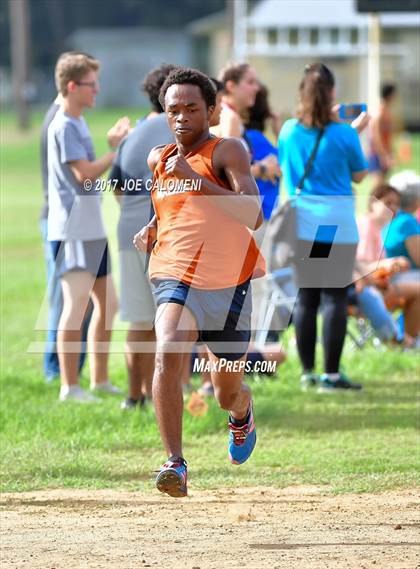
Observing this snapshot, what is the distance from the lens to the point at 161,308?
604cm

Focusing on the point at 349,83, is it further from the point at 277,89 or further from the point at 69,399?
the point at 69,399

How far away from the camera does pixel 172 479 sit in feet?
18.8

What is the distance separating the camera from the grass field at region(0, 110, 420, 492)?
23.7ft

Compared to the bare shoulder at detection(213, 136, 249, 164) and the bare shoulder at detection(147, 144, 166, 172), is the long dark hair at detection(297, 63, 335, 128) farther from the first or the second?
the bare shoulder at detection(213, 136, 249, 164)

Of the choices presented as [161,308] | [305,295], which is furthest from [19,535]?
[305,295]

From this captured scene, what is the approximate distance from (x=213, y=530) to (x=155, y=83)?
132 inches

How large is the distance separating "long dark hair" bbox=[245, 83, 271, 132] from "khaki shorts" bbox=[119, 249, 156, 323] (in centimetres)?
164

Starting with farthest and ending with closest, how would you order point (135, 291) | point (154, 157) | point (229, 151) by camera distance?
point (135, 291) → point (154, 157) → point (229, 151)

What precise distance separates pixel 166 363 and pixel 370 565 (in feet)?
4.21

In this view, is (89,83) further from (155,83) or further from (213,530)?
(213,530)

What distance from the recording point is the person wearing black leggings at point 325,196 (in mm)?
9078

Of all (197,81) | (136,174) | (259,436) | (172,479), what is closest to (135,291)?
(136,174)

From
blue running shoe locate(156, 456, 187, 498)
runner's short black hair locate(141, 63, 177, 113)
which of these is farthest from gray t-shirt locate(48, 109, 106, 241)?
blue running shoe locate(156, 456, 187, 498)

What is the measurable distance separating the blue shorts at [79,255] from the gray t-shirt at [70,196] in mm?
51
